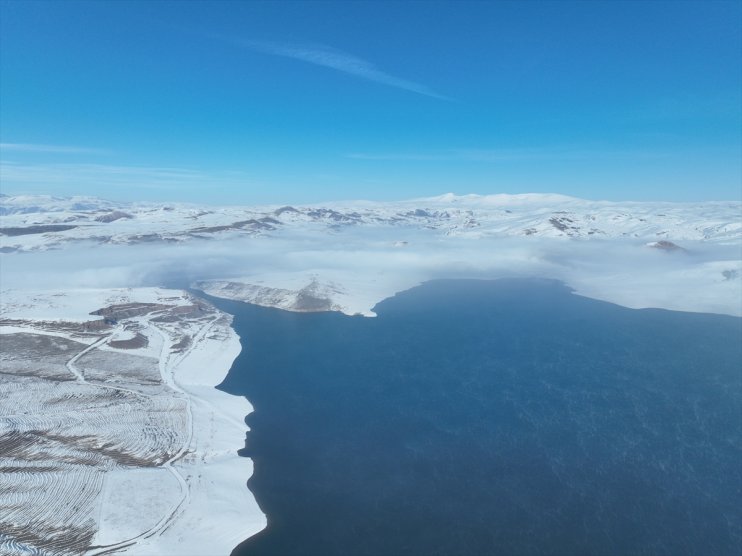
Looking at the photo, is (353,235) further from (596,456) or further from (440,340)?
(596,456)

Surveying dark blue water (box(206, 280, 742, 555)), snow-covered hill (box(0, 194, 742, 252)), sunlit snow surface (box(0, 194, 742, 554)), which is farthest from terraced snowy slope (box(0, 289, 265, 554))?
snow-covered hill (box(0, 194, 742, 252))

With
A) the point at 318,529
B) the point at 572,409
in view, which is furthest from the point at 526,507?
the point at 572,409

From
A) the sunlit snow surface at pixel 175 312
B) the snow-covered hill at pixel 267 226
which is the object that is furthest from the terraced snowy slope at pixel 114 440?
the snow-covered hill at pixel 267 226

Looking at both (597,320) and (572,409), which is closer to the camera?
(572,409)

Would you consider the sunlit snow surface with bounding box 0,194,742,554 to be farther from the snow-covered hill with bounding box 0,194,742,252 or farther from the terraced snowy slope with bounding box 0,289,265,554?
the snow-covered hill with bounding box 0,194,742,252

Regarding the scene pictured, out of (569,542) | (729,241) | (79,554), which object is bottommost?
(79,554)

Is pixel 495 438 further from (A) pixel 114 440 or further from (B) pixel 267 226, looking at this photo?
(B) pixel 267 226
